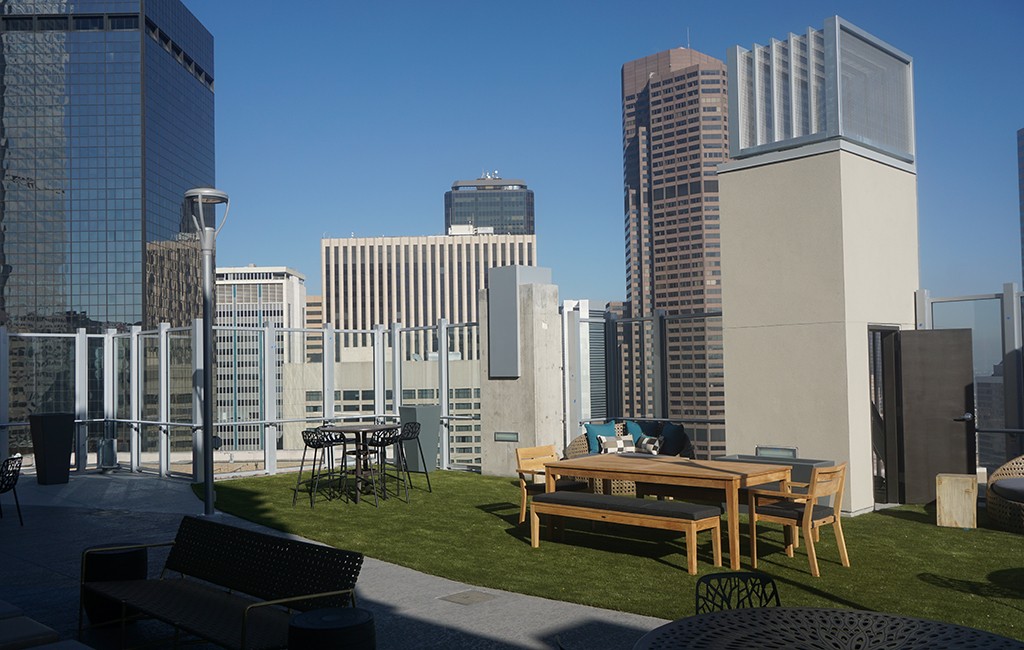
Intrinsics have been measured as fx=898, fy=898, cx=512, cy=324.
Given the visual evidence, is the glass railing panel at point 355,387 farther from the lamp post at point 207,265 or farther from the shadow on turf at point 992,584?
the shadow on turf at point 992,584

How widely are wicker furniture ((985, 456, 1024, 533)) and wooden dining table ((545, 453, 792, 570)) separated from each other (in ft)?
8.96

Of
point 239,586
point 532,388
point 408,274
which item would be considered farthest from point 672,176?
point 239,586

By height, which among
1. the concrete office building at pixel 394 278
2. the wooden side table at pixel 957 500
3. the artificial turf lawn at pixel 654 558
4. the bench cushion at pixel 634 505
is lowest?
the artificial turf lawn at pixel 654 558

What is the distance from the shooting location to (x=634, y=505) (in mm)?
7672

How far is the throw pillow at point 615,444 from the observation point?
11.8 metres

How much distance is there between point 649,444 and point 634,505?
4.13m

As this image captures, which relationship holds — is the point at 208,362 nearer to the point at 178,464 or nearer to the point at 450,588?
the point at 450,588

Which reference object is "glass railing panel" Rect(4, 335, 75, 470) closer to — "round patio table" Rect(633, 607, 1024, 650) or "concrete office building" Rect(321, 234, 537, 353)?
"round patio table" Rect(633, 607, 1024, 650)

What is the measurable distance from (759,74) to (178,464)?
11.6 metres

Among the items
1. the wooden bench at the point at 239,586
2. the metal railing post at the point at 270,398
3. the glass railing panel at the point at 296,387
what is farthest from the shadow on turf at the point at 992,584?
the glass railing panel at the point at 296,387

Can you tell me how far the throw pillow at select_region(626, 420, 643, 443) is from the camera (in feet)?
40.7

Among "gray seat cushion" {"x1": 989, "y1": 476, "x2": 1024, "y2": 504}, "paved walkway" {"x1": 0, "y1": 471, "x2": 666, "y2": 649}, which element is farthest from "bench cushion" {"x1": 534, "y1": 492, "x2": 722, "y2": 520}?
"gray seat cushion" {"x1": 989, "y1": 476, "x2": 1024, "y2": 504}

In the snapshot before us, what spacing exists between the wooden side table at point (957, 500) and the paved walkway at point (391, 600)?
16.5ft

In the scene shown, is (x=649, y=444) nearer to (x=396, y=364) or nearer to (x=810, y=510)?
(x=810, y=510)
